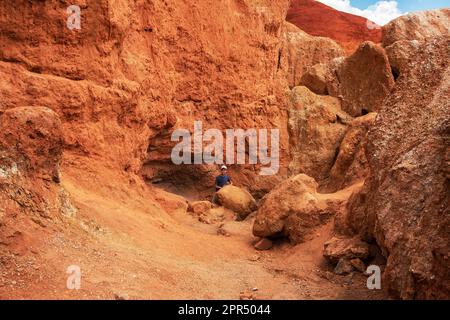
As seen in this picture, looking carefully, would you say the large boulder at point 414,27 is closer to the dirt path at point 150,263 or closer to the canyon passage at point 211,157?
the canyon passage at point 211,157

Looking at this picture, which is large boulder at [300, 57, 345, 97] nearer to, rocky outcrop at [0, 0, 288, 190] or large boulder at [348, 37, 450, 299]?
rocky outcrop at [0, 0, 288, 190]

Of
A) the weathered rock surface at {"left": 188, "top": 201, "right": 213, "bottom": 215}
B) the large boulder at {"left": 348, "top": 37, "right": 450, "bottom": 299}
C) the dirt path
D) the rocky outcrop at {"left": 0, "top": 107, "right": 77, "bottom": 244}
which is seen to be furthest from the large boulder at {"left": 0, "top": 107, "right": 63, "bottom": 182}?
the weathered rock surface at {"left": 188, "top": 201, "right": 213, "bottom": 215}

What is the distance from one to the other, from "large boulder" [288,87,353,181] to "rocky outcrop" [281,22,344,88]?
165cm

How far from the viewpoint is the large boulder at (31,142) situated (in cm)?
486

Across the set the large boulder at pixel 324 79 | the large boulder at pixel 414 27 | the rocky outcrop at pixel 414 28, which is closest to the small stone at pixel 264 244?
the large boulder at pixel 324 79

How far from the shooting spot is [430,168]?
4270 millimetres

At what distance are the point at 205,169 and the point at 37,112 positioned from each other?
6328 millimetres

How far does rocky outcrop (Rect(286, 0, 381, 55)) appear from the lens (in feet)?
100

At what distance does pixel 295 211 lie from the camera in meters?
7.06

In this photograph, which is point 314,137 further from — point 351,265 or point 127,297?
point 127,297

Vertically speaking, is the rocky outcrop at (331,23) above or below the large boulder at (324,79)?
above

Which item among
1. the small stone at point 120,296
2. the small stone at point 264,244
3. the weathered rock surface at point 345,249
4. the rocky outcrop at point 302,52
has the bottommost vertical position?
the small stone at point 264,244

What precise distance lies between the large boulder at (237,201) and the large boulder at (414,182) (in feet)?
12.1

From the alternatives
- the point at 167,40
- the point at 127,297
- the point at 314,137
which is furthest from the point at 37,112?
the point at 314,137
